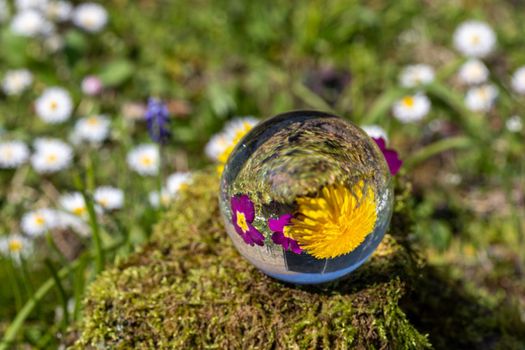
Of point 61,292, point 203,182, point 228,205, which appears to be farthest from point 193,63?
point 228,205

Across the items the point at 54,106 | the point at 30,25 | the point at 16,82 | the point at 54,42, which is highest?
the point at 30,25

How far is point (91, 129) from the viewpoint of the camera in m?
4.14

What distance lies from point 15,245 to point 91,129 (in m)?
1.10

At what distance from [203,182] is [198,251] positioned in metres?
0.47

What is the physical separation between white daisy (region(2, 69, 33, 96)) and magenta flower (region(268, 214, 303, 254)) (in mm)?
3379

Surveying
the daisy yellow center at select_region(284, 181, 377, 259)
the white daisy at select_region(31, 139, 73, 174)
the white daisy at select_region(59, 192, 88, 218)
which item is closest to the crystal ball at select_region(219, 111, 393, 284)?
the daisy yellow center at select_region(284, 181, 377, 259)

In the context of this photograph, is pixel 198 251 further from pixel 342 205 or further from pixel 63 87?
pixel 63 87

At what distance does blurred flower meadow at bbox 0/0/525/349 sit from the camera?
11.4 feet

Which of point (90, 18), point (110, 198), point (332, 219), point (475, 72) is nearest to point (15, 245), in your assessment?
point (110, 198)

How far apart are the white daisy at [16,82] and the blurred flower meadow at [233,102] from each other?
0.5 inches

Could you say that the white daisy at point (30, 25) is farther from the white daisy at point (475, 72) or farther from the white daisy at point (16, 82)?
the white daisy at point (475, 72)

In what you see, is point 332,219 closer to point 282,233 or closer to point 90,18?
point 282,233

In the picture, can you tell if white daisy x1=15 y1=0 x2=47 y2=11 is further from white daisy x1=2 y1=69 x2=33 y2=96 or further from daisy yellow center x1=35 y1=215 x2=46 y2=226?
daisy yellow center x1=35 y1=215 x2=46 y2=226

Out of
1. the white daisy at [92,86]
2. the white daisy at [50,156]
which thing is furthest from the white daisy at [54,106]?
the white daisy at [50,156]
